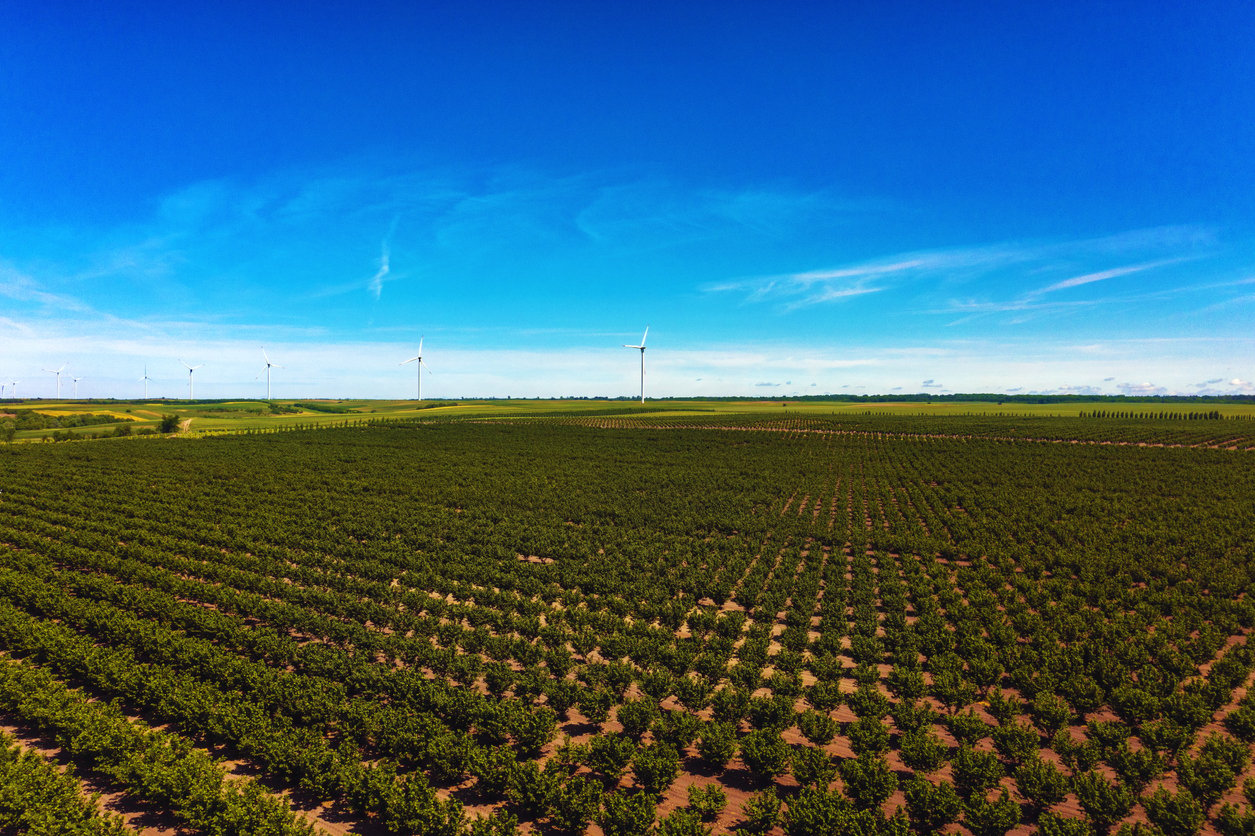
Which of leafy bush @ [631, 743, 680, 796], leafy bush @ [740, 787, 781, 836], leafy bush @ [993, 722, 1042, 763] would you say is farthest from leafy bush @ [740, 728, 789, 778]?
leafy bush @ [993, 722, 1042, 763]

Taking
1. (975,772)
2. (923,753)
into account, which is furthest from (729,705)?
(975,772)

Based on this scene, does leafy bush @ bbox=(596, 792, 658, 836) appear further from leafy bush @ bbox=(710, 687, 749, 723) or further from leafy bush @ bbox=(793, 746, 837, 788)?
leafy bush @ bbox=(710, 687, 749, 723)

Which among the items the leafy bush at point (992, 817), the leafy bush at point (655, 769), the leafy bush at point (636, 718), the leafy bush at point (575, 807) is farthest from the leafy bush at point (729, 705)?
the leafy bush at point (992, 817)

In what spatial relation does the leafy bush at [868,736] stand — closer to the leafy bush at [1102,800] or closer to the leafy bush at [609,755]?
the leafy bush at [1102,800]

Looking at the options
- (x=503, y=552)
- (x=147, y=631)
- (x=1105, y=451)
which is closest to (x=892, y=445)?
(x=1105, y=451)

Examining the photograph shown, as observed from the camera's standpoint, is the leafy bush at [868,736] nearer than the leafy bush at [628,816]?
No

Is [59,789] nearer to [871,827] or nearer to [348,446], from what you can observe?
[871,827]

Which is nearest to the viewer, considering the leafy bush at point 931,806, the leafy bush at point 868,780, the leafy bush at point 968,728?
the leafy bush at point 931,806

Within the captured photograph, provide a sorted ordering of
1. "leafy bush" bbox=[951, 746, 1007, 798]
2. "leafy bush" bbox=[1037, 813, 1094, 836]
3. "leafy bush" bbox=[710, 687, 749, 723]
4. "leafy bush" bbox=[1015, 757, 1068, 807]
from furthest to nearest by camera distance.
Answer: "leafy bush" bbox=[710, 687, 749, 723] → "leafy bush" bbox=[951, 746, 1007, 798] → "leafy bush" bbox=[1015, 757, 1068, 807] → "leafy bush" bbox=[1037, 813, 1094, 836]
